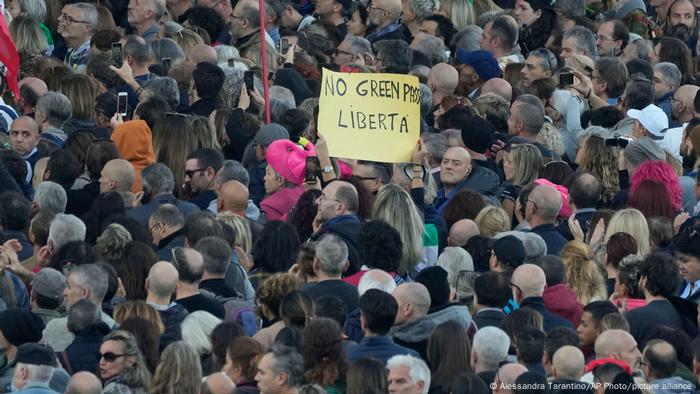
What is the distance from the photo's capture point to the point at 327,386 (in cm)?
1246

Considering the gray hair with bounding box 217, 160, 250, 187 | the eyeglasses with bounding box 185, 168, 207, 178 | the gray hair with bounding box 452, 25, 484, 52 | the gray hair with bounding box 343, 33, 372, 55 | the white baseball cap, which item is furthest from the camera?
the gray hair with bounding box 452, 25, 484, 52

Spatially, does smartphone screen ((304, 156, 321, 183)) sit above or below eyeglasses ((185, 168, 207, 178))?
above

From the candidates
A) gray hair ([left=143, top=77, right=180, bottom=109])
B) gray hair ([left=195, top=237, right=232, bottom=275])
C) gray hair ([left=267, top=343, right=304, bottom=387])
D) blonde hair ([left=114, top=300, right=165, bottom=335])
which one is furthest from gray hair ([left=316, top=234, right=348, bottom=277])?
gray hair ([left=143, top=77, right=180, bottom=109])

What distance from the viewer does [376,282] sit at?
45.6 feet

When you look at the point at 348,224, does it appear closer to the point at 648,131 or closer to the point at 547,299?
the point at 547,299

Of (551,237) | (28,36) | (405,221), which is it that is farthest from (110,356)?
(28,36)

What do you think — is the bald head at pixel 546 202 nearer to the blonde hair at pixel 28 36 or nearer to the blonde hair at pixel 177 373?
the blonde hair at pixel 177 373

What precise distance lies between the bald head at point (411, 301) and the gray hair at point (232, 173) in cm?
292

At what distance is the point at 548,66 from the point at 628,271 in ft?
19.0

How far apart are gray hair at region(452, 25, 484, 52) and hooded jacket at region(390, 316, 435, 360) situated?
7892mm

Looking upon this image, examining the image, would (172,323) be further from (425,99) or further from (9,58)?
(425,99)

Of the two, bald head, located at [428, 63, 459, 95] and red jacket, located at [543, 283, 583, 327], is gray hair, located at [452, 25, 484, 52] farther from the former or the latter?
red jacket, located at [543, 283, 583, 327]

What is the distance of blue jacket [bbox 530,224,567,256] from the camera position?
15633 mm

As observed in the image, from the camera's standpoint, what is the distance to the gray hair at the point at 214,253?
14281mm
